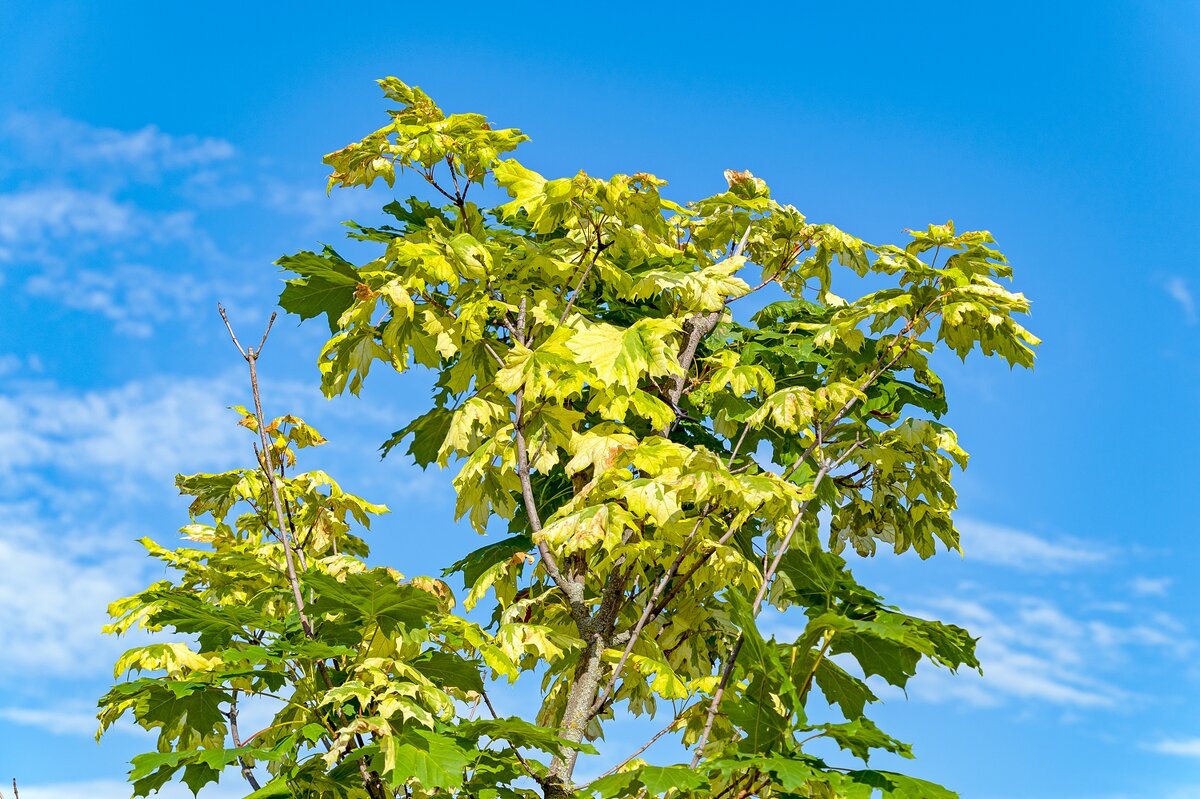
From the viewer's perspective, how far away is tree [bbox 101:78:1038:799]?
6047mm

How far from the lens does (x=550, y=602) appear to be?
805 centimetres

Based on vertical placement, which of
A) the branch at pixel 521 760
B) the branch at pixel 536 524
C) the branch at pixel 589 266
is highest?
the branch at pixel 589 266

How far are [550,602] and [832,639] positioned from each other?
95.9 inches

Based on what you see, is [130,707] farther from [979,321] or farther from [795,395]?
[979,321]

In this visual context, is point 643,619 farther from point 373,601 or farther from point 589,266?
point 589,266

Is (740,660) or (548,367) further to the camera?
(548,367)

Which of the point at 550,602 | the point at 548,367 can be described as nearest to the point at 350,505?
the point at 550,602

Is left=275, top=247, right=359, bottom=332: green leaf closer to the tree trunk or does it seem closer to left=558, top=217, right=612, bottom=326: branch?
left=558, top=217, right=612, bottom=326: branch

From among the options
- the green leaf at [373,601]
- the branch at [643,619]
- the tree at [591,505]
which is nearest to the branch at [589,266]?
the tree at [591,505]

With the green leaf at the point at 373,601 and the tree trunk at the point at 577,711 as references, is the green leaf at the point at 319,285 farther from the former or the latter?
the tree trunk at the point at 577,711

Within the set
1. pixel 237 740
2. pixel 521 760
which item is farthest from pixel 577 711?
pixel 237 740

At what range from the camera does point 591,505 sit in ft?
22.5

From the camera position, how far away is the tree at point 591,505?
6.05 metres

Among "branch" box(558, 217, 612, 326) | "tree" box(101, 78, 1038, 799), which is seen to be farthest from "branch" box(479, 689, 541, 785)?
"branch" box(558, 217, 612, 326)
